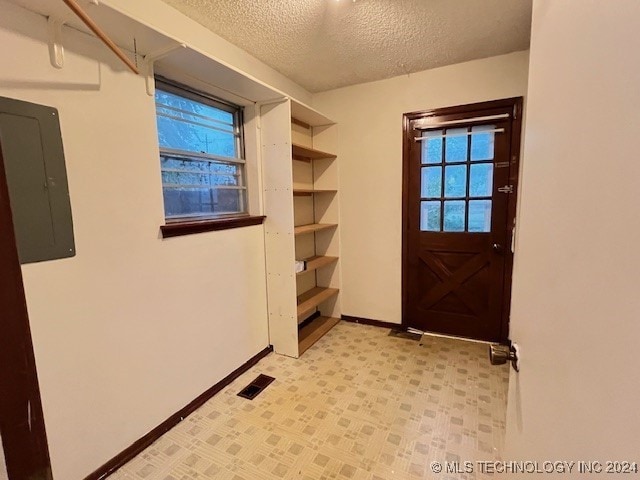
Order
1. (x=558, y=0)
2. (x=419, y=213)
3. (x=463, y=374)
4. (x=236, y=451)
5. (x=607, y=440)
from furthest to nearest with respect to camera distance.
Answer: (x=419, y=213) → (x=463, y=374) → (x=236, y=451) → (x=558, y=0) → (x=607, y=440)

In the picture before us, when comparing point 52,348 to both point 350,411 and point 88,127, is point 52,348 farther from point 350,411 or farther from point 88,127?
point 350,411

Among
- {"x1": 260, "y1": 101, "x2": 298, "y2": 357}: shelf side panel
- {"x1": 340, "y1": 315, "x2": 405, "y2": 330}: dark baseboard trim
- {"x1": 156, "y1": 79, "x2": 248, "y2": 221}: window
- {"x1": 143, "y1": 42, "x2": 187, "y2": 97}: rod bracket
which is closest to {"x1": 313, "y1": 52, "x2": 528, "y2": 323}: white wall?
{"x1": 340, "y1": 315, "x2": 405, "y2": 330}: dark baseboard trim

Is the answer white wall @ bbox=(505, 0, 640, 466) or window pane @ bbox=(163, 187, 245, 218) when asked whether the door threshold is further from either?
white wall @ bbox=(505, 0, 640, 466)

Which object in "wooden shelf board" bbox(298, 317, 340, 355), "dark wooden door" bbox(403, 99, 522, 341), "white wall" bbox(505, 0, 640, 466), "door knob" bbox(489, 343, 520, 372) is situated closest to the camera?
"white wall" bbox(505, 0, 640, 466)

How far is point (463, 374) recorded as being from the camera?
91.4 inches

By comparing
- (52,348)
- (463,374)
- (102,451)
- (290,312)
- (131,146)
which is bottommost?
(463,374)

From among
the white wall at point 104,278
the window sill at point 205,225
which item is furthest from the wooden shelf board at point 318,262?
the white wall at point 104,278

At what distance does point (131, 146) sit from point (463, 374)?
2.70m

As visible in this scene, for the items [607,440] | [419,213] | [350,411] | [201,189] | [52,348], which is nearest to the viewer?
[607,440]

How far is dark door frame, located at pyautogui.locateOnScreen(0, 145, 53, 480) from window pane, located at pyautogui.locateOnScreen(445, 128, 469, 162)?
9.53 ft

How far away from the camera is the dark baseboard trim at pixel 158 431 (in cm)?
150

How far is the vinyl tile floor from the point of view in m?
1.53

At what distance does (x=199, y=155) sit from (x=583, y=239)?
2.15 m

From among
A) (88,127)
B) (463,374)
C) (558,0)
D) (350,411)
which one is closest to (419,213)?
(463,374)
